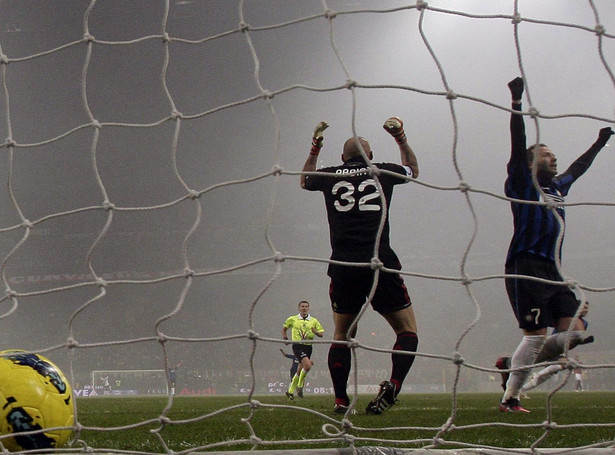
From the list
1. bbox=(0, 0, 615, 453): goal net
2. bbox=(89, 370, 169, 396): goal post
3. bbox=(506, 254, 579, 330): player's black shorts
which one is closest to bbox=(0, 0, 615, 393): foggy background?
bbox=(0, 0, 615, 453): goal net

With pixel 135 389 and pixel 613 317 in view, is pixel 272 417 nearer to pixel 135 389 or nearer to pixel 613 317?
pixel 135 389

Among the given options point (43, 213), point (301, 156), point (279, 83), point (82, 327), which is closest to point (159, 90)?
point (279, 83)

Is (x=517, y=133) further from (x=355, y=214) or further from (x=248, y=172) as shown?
(x=248, y=172)

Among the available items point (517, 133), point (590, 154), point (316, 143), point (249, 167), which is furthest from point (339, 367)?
point (249, 167)

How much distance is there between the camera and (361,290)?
2.83 meters

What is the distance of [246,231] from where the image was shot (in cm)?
2094

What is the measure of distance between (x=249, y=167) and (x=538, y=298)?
1804 cm

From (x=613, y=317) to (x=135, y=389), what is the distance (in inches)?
531

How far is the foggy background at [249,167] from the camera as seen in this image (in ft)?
51.9

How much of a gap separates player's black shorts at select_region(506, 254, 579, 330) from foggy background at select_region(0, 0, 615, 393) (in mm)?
11472

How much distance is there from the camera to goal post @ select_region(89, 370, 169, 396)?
52.4 feet

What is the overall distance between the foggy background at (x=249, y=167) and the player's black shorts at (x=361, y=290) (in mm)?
11774

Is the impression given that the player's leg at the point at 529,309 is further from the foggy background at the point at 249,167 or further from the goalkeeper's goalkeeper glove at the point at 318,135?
the foggy background at the point at 249,167

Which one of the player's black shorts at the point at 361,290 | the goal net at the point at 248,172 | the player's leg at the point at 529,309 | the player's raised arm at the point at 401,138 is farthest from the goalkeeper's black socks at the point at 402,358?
the goal net at the point at 248,172
